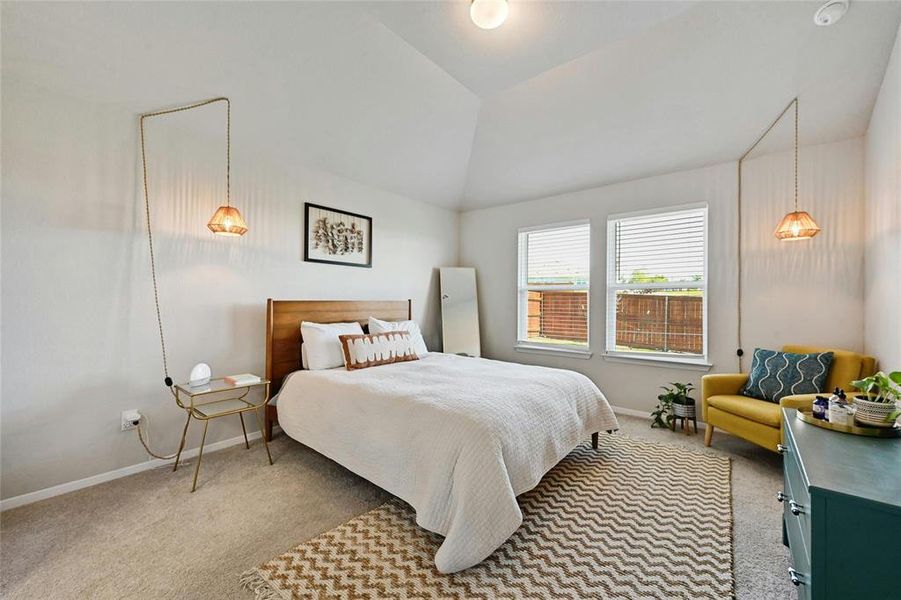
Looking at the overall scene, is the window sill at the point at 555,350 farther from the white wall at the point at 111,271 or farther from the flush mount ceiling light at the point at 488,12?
the flush mount ceiling light at the point at 488,12

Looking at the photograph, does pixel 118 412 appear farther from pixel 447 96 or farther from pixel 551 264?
pixel 551 264

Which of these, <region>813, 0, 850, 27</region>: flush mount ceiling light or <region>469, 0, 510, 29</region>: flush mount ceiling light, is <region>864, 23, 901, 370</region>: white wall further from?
<region>469, 0, 510, 29</region>: flush mount ceiling light

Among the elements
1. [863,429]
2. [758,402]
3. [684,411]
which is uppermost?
[863,429]

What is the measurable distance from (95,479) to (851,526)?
3723 millimetres

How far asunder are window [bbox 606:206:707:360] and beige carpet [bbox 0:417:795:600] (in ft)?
4.06

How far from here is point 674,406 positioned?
3293mm

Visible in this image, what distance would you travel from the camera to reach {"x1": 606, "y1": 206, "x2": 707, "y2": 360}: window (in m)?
3.50

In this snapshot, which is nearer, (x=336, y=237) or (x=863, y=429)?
(x=863, y=429)

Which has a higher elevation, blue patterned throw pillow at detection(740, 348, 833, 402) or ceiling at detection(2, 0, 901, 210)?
ceiling at detection(2, 0, 901, 210)

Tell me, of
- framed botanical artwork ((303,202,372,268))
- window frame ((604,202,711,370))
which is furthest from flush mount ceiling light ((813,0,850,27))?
framed botanical artwork ((303,202,372,268))

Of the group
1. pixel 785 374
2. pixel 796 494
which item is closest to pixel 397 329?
pixel 796 494

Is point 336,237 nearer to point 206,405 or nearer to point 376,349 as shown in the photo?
point 376,349

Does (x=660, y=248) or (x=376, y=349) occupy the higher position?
(x=660, y=248)

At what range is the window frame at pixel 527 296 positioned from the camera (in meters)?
4.11
